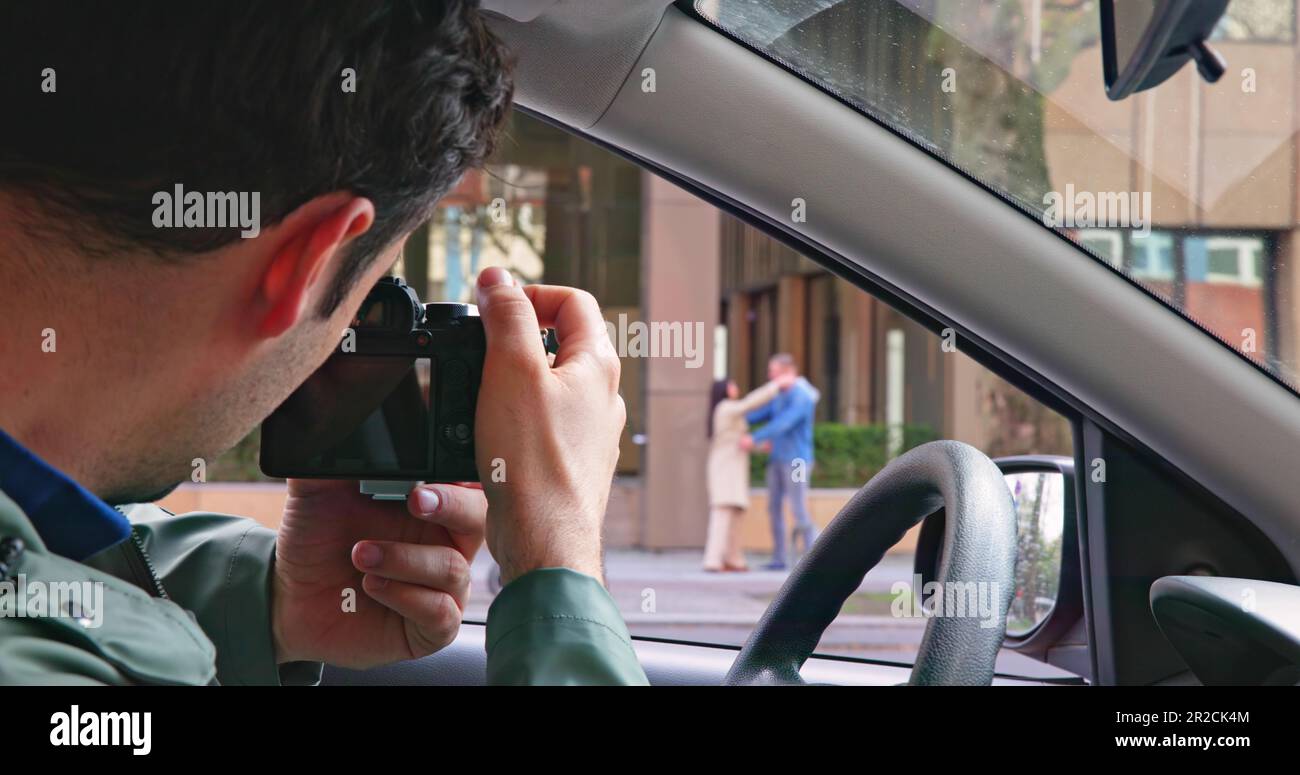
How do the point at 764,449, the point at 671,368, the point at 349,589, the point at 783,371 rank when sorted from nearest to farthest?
the point at 349,589, the point at 783,371, the point at 764,449, the point at 671,368

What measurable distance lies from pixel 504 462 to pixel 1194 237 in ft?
3.06

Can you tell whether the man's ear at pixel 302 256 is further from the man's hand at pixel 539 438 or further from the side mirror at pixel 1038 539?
the side mirror at pixel 1038 539

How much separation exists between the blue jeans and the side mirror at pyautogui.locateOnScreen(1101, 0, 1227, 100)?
723cm

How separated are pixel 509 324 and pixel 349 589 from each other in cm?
45

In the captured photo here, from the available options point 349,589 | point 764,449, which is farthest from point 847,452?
point 349,589

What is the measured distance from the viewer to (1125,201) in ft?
4.82

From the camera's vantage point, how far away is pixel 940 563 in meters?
1.19

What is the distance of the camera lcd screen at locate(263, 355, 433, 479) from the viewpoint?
113 centimetres

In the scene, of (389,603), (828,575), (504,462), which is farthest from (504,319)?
(828,575)

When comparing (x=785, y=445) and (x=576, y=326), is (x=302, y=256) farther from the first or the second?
(x=785, y=445)

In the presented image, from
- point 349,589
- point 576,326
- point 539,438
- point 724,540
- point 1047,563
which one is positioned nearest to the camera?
point 539,438

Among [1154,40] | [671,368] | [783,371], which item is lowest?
[1154,40]
